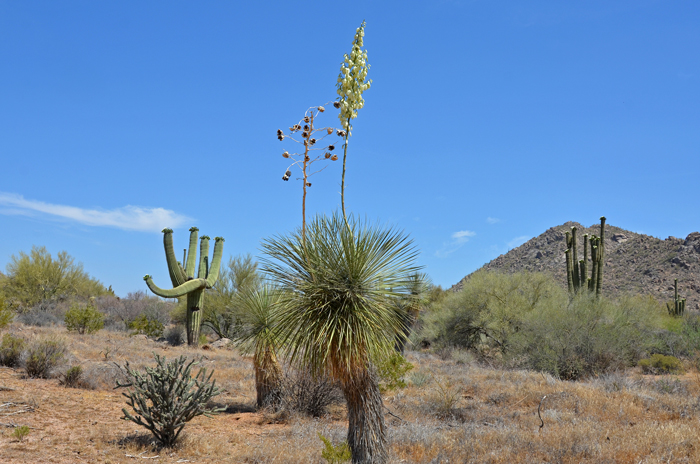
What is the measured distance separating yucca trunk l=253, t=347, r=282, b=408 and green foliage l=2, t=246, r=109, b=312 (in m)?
21.3

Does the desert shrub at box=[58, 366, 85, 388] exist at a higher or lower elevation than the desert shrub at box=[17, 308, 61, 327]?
lower

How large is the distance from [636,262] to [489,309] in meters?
25.8

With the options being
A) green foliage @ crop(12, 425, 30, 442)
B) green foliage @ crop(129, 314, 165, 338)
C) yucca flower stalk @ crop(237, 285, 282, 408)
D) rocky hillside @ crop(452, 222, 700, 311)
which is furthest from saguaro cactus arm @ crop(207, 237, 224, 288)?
rocky hillside @ crop(452, 222, 700, 311)

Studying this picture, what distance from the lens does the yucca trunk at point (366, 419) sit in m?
6.11

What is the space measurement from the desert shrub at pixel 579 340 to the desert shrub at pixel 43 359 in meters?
13.8

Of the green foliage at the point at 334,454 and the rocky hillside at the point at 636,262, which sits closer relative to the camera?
the green foliage at the point at 334,454

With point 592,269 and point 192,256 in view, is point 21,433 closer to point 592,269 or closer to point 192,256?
point 192,256

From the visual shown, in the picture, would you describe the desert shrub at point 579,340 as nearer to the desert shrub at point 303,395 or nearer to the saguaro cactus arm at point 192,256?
the desert shrub at point 303,395

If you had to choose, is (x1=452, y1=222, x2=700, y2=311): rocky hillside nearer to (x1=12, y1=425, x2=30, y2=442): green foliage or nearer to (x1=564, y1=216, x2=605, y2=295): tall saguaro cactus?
(x1=564, y1=216, x2=605, y2=295): tall saguaro cactus

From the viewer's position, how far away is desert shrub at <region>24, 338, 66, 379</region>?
11.5 meters

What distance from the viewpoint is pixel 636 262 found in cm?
4012

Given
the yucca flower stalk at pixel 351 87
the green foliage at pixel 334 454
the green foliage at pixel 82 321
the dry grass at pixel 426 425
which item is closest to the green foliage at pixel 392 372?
the dry grass at pixel 426 425

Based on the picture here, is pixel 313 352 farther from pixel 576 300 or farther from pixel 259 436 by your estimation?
pixel 576 300

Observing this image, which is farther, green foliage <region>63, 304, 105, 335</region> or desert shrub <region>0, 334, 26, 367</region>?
green foliage <region>63, 304, 105, 335</region>
